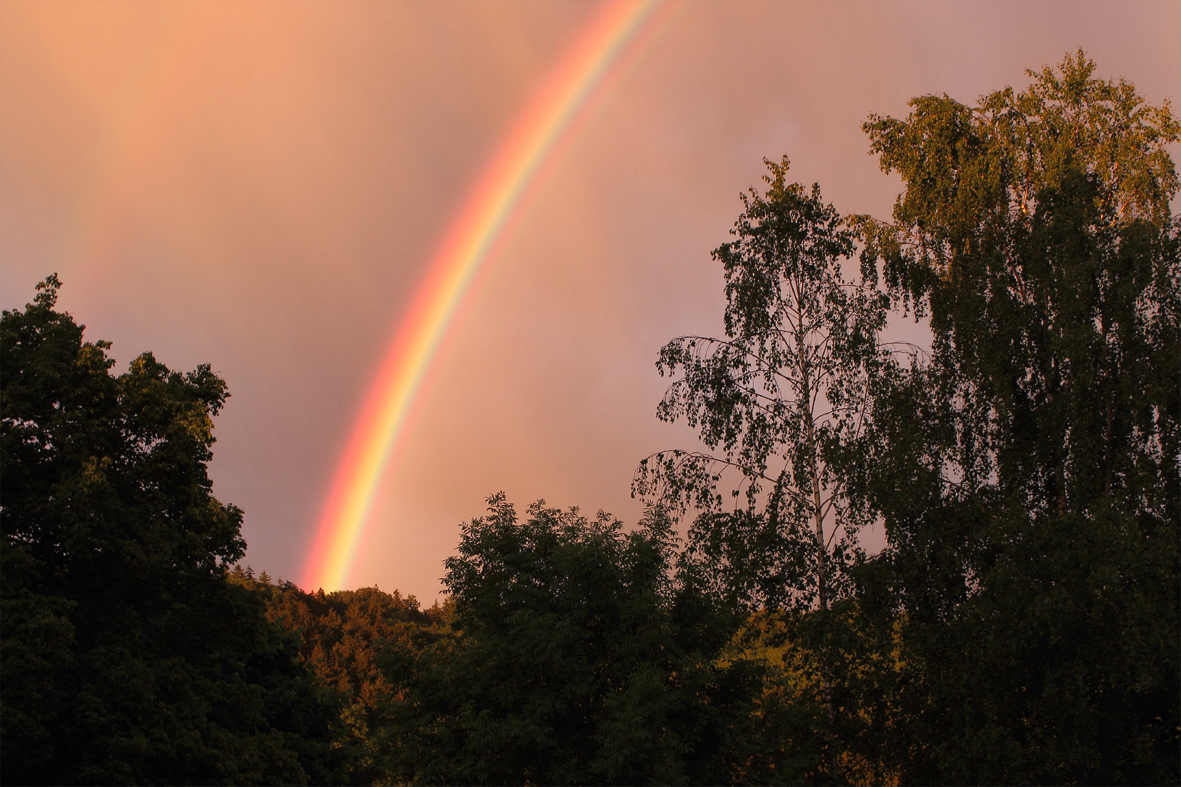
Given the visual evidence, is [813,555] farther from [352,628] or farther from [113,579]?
[352,628]

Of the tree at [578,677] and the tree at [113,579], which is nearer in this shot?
the tree at [113,579]

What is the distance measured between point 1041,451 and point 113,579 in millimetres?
21997

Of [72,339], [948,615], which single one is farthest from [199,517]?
[948,615]

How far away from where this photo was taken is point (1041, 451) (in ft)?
65.7

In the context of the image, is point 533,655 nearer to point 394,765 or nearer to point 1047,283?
point 394,765

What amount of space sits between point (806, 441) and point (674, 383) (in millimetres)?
3748

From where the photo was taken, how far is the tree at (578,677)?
2283 centimetres

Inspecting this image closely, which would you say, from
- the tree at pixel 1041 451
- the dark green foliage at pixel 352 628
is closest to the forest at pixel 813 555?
the tree at pixel 1041 451

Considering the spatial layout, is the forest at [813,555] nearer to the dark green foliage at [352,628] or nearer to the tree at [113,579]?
the tree at [113,579]

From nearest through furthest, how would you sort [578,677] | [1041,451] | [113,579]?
[1041,451]
[113,579]
[578,677]

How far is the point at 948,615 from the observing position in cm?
1984

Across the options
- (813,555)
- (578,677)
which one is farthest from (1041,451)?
(578,677)

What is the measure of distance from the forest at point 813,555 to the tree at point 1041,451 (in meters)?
0.08

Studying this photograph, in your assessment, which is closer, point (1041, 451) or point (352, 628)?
point (1041, 451)
